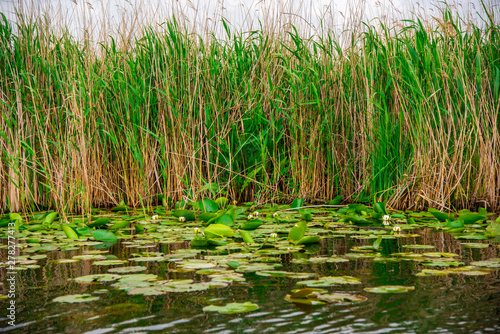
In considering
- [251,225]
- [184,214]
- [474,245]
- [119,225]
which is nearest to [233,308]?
[251,225]

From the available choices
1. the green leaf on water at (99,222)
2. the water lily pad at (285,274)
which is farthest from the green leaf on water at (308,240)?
the green leaf on water at (99,222)

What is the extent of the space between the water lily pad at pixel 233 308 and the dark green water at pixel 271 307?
16mm

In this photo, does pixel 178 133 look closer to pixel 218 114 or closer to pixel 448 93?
pixel 218 114

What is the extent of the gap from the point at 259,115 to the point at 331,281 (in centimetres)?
247

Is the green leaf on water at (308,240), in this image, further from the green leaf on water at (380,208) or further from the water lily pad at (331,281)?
the green leaf on water at (380,208)

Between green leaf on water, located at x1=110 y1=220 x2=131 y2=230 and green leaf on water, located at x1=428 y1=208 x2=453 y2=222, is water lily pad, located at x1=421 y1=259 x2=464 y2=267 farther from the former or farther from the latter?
green leaf on water, located at x1=110 y1=220 x2=131 y2=230

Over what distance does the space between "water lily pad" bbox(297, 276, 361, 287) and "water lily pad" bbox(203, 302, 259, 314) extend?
0.99 ft

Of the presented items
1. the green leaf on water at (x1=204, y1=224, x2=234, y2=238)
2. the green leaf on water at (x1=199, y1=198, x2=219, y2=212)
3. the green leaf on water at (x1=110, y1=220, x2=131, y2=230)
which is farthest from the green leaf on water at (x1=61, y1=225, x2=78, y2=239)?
the green leaf on water at (x1=199, y1=198, x2=219, y2=212)

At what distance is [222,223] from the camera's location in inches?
112

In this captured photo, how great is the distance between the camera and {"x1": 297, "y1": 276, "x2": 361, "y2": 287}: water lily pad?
164cm

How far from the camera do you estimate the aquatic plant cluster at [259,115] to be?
364 centimetres

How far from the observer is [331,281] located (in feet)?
5.49

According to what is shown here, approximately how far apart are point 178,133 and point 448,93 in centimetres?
221

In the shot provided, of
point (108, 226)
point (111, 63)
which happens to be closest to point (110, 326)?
point (108, 226)
